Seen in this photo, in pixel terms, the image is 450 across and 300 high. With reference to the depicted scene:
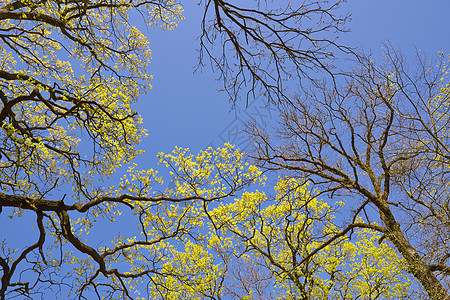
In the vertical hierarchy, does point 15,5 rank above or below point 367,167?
above

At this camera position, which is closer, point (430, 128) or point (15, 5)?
point (15, 5)

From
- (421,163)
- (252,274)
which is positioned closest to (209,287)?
(252,274)

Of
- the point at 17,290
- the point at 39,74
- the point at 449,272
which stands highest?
the point at 39,74

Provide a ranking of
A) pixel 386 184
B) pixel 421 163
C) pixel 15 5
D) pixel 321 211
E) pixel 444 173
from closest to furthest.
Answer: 1. pixel 444 173
2. pixel 15 5
3. pixel 421 163
4. pixel 386 184
5. pixel 321 211

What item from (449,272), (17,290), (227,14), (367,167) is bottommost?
(449,272)

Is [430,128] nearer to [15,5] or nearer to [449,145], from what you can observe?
[449,145]

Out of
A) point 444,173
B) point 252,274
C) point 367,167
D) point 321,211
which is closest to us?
point 444,173

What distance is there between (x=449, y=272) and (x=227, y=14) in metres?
5.89

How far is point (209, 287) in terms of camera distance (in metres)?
9.47

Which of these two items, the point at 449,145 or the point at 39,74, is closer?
the point at 449,145

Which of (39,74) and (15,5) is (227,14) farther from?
(39,74)

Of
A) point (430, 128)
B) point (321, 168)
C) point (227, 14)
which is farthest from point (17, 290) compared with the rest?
point (430, 128)

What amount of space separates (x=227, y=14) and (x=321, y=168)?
5631mm

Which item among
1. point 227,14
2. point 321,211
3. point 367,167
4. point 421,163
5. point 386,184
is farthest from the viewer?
point 321,211
